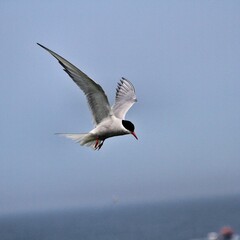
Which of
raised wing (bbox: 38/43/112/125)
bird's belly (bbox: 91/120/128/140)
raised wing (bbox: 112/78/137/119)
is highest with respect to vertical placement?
raised wing (bbox: 112/78/137/119)

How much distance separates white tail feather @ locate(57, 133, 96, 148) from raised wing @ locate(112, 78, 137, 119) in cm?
116

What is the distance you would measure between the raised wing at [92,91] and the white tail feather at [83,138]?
13.9 inches

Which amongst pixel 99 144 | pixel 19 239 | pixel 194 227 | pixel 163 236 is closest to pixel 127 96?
pixel 99 144

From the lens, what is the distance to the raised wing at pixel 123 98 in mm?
16047

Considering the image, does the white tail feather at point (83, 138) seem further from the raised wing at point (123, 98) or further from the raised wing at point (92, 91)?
the raised wing at point (123, 98)

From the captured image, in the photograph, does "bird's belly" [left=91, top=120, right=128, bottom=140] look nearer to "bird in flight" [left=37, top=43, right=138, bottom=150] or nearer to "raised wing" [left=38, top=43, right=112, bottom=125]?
"bird in flight" [left=37, top=43, right=138, bottom=150]

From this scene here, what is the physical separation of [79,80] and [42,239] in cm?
8590

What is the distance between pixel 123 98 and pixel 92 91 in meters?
3.00

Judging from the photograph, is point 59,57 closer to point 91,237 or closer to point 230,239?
point 230,239

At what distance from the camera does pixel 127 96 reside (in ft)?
55.4

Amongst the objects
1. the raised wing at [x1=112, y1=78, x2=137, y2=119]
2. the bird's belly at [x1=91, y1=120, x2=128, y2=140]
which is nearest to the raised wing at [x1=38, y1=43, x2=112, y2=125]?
the bird's belly at [x1=91, y1=120, x2=128, y2=140]

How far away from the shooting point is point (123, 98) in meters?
16.8

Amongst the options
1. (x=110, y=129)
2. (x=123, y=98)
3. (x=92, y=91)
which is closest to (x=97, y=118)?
(x=110, y=129)

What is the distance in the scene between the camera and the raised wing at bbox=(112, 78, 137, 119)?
1605 cm
